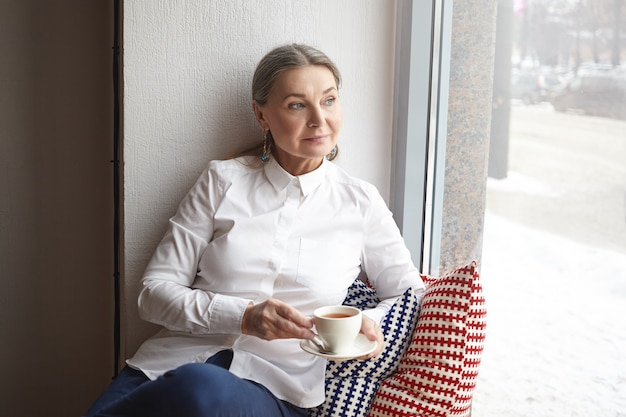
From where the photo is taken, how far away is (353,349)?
1.55m

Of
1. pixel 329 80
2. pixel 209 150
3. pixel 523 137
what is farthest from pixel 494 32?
pixel 209 150

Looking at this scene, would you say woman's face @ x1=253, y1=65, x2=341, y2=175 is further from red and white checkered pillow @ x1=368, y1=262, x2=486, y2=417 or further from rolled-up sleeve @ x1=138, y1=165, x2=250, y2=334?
red and white checkered pillow @ x1=368, y1=262, x2=486, y2=417

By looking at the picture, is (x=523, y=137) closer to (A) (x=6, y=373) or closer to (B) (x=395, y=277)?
(B) (x=395, y=277)

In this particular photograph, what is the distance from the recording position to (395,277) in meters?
1.94

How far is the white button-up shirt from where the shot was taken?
177 cm

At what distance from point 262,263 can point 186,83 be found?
595 mm

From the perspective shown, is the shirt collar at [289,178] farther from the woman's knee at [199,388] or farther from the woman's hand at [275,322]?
the woman's knee at [199,388]

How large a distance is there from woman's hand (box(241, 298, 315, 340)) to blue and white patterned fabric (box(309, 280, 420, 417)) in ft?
0.79

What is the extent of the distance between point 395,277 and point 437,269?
1.42 ft

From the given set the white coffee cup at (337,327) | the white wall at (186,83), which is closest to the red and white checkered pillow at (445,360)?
the white coffee cup at (337,327)

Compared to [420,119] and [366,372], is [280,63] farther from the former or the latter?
[366,372]

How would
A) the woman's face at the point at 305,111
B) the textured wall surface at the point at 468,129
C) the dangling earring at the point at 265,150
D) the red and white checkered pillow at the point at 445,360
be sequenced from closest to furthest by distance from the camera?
1. the red and white checkered pillow at the point at 445,360
2. the woman's face at the point at 305,111
3. the dangling earring at the point at 265,150
4. the textured wall surface at the point at 468,129

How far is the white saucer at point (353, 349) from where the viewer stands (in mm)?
1493

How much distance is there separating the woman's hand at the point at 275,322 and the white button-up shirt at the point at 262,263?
0.13ft
